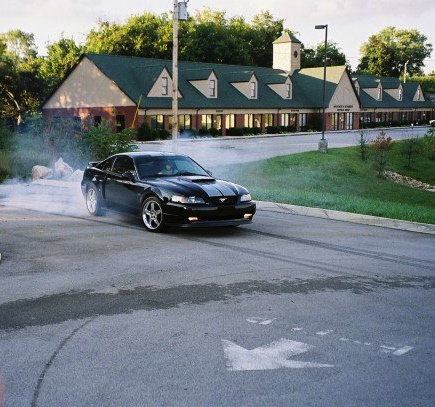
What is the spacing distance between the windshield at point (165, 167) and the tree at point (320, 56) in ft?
285

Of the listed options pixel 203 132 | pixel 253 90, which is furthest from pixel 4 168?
pixel 253 90

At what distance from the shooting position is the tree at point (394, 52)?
129750mm

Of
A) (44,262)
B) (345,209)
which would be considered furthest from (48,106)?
(44,262)

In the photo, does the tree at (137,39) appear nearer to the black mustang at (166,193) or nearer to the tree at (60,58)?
the tree at (60,58)

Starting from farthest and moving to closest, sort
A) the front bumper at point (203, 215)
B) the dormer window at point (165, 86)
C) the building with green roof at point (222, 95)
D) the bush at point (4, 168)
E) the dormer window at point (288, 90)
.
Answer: the dormer window at point (288, 90) → the dormer window at point (165, 86) → the building with green roof at point (222, 95) → the bush at point (4, 168) → the front bumper at point (203, 215)

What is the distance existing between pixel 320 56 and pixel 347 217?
8869cm

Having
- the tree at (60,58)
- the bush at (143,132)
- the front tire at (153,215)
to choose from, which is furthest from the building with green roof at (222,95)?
the front tire at (153,215)

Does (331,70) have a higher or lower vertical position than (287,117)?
higher

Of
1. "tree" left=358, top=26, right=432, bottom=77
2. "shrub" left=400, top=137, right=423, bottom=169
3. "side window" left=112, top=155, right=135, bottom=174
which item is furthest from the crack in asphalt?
"tree" left=358, top=26, right=432, bottom=77

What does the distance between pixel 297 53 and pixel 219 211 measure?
66.2 metres

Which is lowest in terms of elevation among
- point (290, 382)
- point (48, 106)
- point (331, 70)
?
point (290, 382)

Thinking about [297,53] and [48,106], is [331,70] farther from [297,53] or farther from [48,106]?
[48,106]

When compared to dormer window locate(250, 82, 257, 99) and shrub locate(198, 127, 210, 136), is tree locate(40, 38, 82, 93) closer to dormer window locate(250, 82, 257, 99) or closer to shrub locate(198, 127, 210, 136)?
dormer window locate(250, 82, 257, 99)

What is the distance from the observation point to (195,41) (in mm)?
80438
